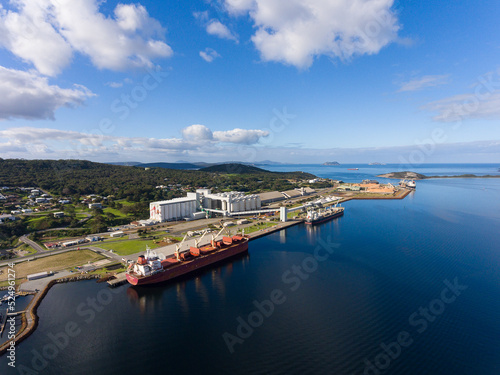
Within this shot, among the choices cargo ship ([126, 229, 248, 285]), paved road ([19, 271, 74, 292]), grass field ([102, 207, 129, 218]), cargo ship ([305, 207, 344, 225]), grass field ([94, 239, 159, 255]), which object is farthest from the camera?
cargo ship ([305, 207, 344, 225])

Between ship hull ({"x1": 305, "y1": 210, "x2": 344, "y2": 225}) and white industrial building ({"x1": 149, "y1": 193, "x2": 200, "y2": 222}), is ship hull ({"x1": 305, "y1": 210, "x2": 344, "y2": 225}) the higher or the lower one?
the lower one

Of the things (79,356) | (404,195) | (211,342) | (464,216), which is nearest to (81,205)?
(79,356)

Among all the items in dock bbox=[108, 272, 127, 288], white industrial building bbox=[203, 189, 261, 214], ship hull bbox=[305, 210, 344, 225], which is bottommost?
ship hull bbox=[305, 210, 344, 225]

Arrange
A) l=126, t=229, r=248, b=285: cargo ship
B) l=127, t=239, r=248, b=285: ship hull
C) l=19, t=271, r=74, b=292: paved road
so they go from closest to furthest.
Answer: l=19, t=271, r=74, b=292: paved road → l=127, t=239, r=248, b=285: ship hull → l=126, t=229, r=248, b=285: cargo ship

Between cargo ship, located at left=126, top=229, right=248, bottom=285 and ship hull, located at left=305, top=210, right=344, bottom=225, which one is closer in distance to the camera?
cargo ship, located at left=126, top=229, right=248, bottom=285

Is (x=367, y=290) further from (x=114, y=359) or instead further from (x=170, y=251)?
(x=170, y=251)

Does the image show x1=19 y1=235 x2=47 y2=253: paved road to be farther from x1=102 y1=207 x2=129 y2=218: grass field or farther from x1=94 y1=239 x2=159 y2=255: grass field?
x1=102 y1=207 x2=129 y2=218: grass field

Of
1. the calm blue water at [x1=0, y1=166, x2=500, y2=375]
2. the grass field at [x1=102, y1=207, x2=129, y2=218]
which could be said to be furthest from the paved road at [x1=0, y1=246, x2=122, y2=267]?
the grass field at [x1=102, y1=207, x2=129, y2=218]
